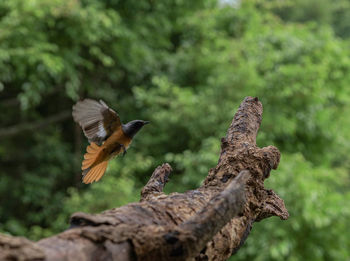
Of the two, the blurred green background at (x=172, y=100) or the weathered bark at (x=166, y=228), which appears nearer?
the weathered bark at (x=166, y=228)

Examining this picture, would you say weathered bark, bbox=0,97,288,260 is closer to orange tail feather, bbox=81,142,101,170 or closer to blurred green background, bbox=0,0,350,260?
orange tail feather, bbox=81,142,101,170

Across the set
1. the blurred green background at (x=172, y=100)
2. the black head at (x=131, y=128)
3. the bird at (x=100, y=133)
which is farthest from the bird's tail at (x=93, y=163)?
the blurred green background at (x=172, y=100)

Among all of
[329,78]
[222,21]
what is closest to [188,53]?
[222,21]

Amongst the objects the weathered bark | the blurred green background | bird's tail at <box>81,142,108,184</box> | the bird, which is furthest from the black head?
the blurred green background

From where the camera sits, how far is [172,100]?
211 inches

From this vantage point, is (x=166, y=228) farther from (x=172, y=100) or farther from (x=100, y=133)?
(x=172, y=100)

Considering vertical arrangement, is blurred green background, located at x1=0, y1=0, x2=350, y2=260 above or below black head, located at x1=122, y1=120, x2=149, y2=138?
above

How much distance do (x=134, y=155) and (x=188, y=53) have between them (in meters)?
1.71

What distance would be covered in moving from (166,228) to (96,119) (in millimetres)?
852

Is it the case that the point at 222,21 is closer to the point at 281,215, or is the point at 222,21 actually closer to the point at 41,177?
the point at 41,177

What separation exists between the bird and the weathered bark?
437mm

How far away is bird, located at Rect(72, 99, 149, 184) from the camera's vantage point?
5.40 feet

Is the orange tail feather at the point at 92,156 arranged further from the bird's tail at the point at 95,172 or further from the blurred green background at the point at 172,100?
the blurred green background at the point at 172,100

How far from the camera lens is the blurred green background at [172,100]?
15.1 ft
